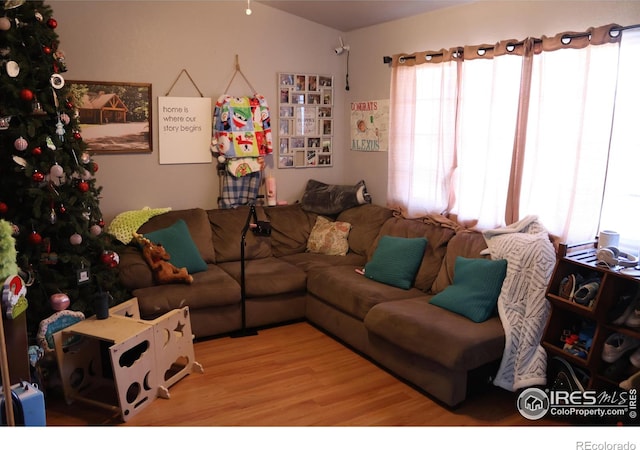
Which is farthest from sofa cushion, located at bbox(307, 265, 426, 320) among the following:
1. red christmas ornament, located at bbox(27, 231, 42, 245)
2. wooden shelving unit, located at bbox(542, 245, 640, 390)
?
red christmas ornament, located at bbox(27, 231, 42, 245)

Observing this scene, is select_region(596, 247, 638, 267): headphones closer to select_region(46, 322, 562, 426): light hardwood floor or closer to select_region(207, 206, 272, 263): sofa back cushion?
select_region(46, 322, 562, 426): light hardwood floor

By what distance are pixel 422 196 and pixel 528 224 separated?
3.59 feet

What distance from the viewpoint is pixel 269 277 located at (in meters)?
4.05

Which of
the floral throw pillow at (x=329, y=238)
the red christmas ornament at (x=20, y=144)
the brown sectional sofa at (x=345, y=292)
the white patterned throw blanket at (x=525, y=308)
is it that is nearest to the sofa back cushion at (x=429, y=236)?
the brown sectional sofa at (x=345, y=292)

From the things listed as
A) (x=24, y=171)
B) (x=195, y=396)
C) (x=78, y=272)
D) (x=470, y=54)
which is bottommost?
(x=195, y=396)

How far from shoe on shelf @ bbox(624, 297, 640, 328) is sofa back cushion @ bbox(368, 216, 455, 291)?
133 cm

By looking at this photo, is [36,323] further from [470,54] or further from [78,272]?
[470,54]

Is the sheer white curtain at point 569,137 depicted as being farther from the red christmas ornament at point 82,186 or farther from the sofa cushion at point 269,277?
the red christmas ornament at point 82,186

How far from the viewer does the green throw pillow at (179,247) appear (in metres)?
3.96

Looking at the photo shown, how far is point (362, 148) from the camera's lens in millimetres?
5031

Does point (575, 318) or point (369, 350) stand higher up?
point (575, 318)

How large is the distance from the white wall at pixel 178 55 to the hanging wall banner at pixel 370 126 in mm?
A: 535

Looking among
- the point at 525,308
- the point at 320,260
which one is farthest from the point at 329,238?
the point at 525,308

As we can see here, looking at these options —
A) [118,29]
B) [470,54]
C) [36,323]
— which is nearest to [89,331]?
[36,323]
